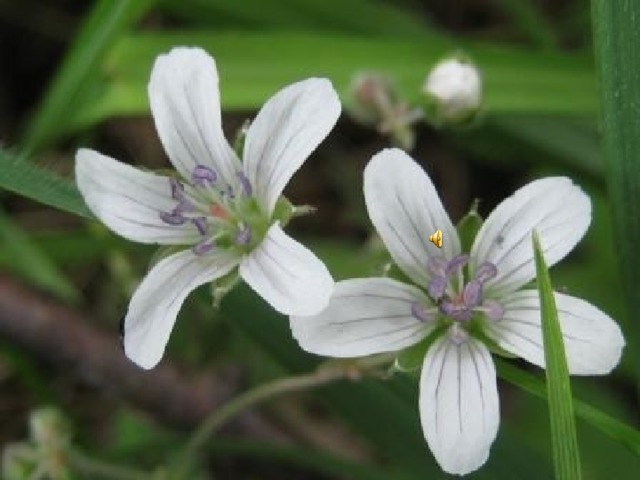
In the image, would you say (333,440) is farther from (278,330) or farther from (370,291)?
(370,291)

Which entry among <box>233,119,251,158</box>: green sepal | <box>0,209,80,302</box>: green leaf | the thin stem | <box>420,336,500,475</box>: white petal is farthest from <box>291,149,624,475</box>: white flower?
<box>0,209,80,302</box>: green leaf

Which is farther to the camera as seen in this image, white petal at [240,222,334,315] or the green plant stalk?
the green plant stalk

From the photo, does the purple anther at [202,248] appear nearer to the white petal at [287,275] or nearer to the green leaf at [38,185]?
the white petal at [287,275]

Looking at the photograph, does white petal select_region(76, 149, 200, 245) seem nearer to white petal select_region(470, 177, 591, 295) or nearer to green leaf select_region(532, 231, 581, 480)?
white petal select_region(470, 177, 591, 295)

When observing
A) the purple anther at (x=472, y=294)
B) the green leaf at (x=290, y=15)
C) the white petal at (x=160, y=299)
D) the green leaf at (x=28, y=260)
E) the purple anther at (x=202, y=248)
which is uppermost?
the green leaf at (x=290, y=15)

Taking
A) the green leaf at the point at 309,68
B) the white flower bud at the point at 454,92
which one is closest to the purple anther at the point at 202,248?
the white flower bud at the point at 454,92

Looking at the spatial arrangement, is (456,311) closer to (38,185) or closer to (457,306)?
(457,306)
